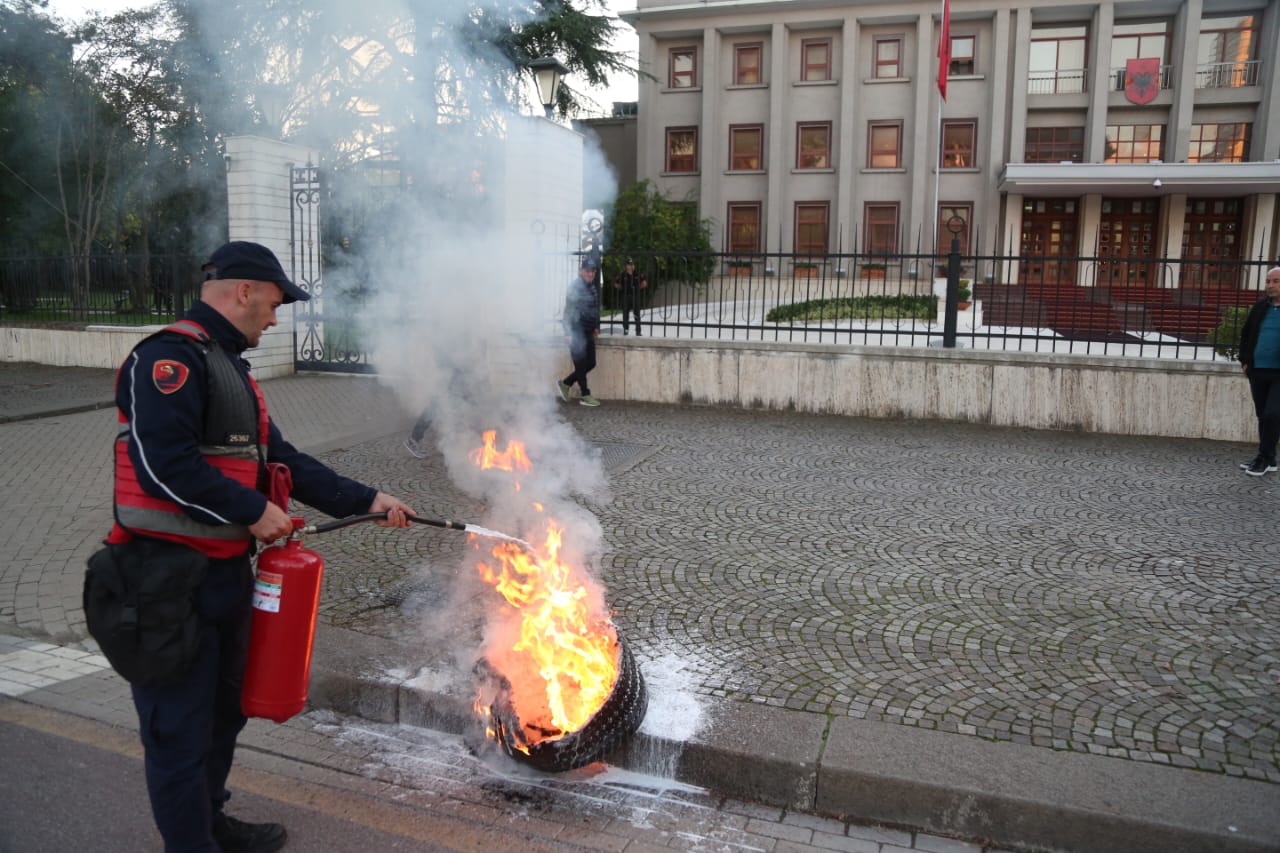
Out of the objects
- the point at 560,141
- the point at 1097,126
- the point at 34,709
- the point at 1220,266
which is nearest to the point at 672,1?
the point at 1097,126

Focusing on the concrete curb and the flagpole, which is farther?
the flagpole

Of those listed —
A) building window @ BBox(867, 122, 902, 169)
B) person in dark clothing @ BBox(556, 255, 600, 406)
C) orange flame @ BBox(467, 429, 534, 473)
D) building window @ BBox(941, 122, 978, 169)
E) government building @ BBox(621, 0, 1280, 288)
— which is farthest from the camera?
building window @ BBox(867, 122, 902, 169)

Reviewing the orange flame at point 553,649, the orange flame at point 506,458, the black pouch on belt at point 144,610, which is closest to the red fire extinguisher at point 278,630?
the black pouch on belt at point 144,610

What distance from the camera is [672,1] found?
107ft

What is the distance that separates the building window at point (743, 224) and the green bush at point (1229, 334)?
77.0ft

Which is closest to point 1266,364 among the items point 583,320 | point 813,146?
point 583,320

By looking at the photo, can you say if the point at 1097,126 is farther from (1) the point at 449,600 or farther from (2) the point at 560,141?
(1) the point at 449,600

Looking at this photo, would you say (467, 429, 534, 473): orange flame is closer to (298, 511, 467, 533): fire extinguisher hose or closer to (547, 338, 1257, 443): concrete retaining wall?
(298, 511, 467, 533): fire extinguisher hose

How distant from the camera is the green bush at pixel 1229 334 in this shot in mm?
10000

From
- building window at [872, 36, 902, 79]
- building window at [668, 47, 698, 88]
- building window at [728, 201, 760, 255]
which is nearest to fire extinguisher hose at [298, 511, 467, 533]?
building window at [728, 201, 760, 255]

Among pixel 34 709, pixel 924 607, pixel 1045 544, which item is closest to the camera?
pixel 34 709

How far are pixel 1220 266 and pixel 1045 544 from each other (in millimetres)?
5785

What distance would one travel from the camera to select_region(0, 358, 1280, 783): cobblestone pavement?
12.2ft

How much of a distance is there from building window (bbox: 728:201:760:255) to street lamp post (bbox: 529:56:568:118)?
79.4 feet
